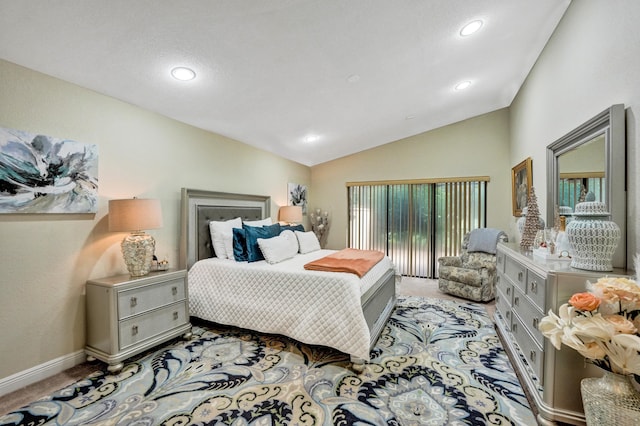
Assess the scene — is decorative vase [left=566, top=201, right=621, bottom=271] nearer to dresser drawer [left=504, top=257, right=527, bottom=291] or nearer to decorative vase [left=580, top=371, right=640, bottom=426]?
dresser drawer [left=504, top=257, right=527, bottom=291]

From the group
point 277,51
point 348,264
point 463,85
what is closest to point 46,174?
point 277,51

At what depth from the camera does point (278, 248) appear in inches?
123

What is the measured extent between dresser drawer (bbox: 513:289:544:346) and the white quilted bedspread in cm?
111

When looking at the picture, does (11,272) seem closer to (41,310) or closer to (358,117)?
(41,310)

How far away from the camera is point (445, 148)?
500 centimetres

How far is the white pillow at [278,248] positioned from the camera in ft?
9.87

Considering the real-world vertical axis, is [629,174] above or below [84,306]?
above

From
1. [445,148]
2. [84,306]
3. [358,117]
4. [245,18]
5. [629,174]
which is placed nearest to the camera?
[629,174]

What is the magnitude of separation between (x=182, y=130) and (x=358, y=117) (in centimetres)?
230

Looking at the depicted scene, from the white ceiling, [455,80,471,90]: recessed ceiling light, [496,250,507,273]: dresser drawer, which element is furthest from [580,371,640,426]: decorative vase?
[455,80,471,90]: recessed ceiling light

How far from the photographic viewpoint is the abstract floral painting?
1.91 metres

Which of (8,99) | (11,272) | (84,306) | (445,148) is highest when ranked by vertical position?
(445,148)

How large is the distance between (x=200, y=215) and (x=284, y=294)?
154cm

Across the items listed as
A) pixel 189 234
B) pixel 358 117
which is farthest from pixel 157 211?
pixel 358 117
